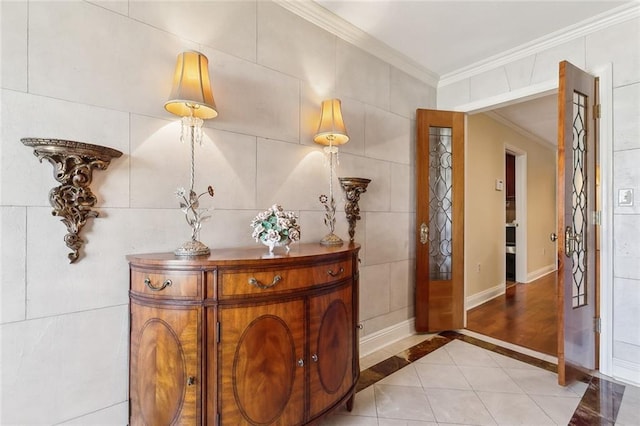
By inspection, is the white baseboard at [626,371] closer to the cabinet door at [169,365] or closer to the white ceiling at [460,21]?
the white ceiling at [460,21]

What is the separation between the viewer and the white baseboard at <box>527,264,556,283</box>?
17.4 ft

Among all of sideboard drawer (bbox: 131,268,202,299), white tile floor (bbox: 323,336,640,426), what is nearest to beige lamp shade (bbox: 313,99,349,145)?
sideboard drawer (bbox: 131,268,202,299)

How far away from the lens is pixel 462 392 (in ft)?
6.85

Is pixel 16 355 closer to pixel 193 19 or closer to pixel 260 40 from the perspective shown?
pixel 193 19

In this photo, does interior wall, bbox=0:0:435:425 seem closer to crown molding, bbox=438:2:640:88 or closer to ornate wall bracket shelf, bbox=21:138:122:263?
ornate wall bracket shelf, bbox=21:138:122:263

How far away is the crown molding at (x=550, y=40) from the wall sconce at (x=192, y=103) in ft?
8.78

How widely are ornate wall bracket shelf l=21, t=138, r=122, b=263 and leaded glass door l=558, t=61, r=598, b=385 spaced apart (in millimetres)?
2816

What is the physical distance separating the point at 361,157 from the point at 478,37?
56.3 inches

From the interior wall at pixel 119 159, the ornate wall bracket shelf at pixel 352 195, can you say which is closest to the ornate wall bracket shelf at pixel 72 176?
the interior wall at pixel 119 159

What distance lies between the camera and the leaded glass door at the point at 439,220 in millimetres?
3045

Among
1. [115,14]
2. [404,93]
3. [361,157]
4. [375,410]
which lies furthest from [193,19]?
[375,410]

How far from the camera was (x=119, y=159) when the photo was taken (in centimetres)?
150

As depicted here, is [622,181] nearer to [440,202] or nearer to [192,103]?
[440,202]

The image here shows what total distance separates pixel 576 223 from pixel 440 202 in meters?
1.11
